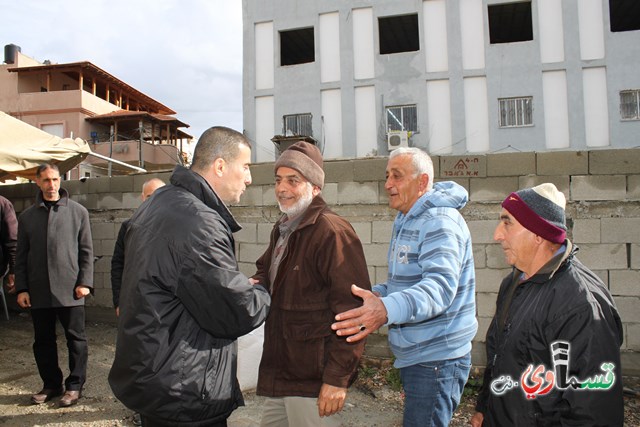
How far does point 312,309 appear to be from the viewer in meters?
2.01

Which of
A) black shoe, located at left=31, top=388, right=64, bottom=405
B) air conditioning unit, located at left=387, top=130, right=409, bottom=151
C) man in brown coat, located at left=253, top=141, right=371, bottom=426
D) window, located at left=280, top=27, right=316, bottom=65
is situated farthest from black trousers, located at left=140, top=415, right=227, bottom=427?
window, located at left=280, top=27, right=316, bottom=65

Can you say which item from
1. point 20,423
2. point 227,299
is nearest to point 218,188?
point 227,299

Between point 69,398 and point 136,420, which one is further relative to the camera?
point 69,398

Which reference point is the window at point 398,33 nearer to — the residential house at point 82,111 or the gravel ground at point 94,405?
the residential house at point 82,111

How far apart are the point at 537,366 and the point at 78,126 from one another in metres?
29.8

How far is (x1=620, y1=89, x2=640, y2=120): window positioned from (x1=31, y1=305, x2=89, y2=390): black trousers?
19536 mm

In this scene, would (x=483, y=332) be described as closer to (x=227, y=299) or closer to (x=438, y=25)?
(x=227, y=299)

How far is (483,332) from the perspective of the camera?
4.40 m

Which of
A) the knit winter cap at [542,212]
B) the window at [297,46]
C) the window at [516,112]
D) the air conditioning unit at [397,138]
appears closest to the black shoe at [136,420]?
the knit winter cap at [542,212]

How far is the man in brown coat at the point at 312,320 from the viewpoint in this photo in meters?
1.92

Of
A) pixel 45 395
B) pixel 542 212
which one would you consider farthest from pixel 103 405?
pixel 542 212

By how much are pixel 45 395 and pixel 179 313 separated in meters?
3.17

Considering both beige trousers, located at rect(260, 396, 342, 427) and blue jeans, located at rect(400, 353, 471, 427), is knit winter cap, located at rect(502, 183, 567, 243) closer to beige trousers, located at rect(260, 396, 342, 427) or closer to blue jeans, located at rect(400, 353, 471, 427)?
blue jeans, located at rect(400, 353, 471, 427)

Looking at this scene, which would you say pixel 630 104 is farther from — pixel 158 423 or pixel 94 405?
pixel 158 423
